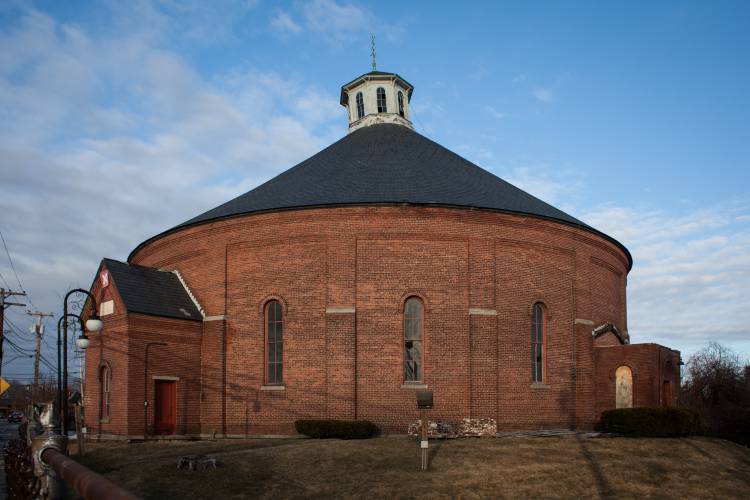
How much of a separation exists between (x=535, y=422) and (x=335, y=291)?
8388 mm

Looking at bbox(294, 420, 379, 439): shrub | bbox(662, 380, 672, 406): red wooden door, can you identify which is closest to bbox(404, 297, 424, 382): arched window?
bbox(294, 420, 379, 439): shrub

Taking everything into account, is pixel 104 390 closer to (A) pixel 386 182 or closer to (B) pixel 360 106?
(A) pixel 386 182

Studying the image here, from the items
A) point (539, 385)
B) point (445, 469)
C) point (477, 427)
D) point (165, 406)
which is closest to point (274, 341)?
point (165, 406)

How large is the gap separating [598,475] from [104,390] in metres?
17.6

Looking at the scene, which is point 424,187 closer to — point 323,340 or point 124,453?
point 323,340

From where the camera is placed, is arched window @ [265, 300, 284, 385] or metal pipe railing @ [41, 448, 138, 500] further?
arched window @ [265, 300, 284, 385]

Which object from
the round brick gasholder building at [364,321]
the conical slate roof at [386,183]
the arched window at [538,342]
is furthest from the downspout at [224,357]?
the arched window at [538,342]

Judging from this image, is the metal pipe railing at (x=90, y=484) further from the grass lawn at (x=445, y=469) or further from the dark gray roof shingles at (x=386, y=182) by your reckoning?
the dark gray roof shingles at (x=386, y=182)

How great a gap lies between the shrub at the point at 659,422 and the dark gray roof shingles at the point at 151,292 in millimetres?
15645

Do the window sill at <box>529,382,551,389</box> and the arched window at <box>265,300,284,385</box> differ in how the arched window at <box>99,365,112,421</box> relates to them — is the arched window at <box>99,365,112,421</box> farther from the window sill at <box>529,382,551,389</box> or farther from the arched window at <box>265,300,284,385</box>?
the window sill at <box>529,382,551,389</box>

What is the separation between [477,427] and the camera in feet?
79.9

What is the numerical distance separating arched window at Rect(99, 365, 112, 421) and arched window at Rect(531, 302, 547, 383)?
15198 mm

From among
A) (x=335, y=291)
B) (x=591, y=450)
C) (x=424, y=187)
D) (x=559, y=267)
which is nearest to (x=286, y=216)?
(x=335, y=291)

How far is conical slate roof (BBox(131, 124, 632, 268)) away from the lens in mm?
26062
